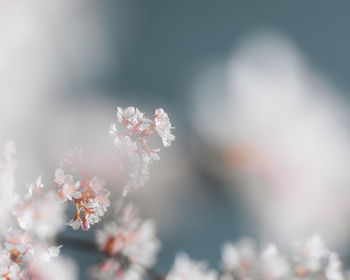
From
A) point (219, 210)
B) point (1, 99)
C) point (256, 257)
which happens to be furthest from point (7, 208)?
point (219, 210)

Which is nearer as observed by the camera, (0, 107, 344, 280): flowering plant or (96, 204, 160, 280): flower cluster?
(0, 107, 344, 280): flowering plant

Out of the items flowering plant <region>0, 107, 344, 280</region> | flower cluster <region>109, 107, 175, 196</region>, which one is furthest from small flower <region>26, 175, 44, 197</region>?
flower cluster <region>109, 107, 175, 196</region>

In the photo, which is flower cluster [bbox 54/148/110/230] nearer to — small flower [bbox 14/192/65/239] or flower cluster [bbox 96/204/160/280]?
small flower [bbox 14/192/65/239]

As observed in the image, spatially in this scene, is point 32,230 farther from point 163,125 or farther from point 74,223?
point 163,125

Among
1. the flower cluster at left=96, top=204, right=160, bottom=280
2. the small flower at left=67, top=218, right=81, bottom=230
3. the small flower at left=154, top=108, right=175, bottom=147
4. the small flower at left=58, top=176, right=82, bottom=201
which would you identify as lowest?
the small flower at left=67, top=218, right=81, bottom=230

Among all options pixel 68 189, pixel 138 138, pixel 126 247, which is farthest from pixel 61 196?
pixel 126 247

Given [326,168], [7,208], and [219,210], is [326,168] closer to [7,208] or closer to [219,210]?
[219,210]
